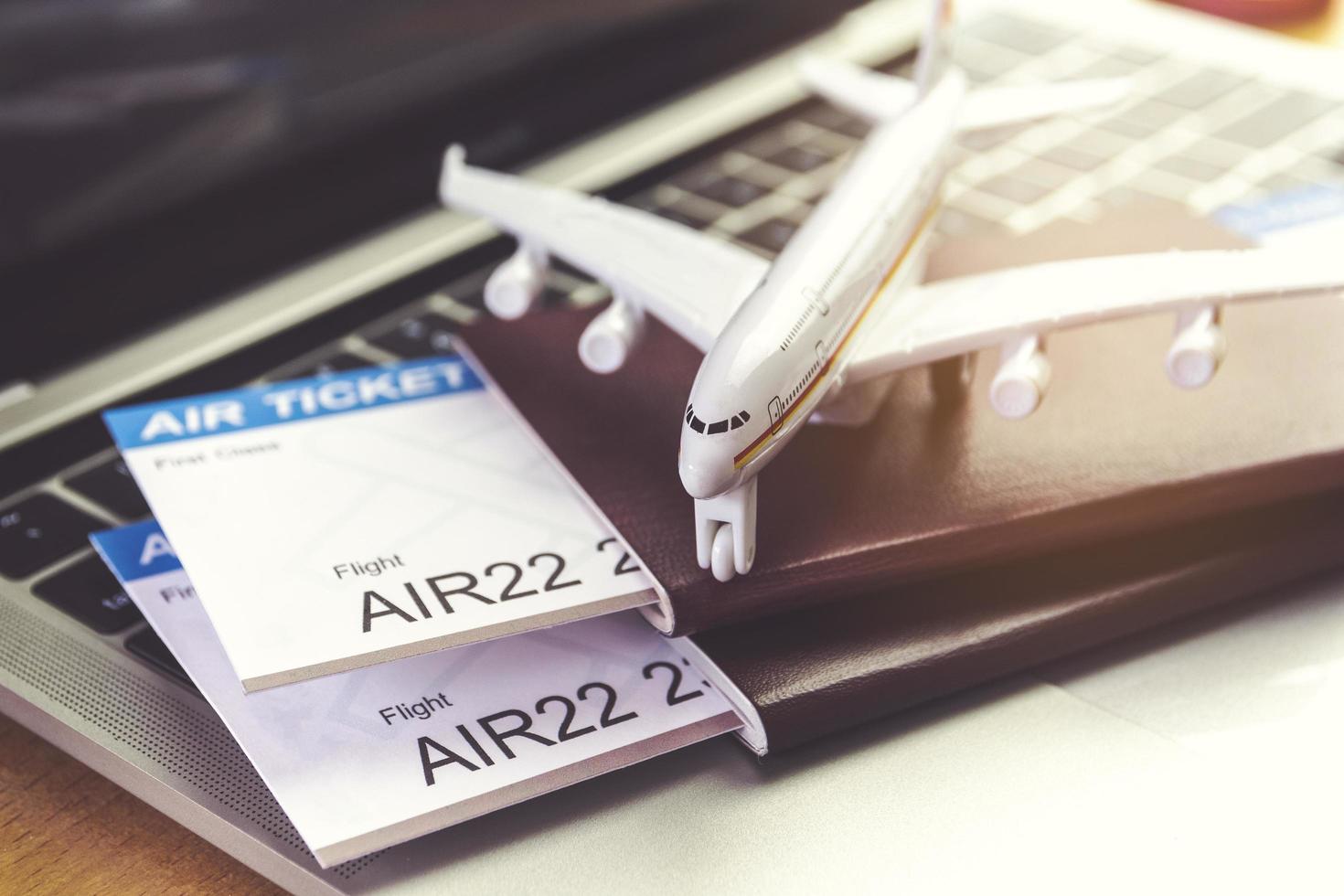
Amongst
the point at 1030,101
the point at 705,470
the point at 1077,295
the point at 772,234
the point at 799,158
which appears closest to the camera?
the point at 705,470

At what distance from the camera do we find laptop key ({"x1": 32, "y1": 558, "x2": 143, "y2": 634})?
61 cm

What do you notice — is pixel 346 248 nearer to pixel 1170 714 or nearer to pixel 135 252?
pixel 135 252

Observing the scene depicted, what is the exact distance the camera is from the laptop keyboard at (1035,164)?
0.91 meters

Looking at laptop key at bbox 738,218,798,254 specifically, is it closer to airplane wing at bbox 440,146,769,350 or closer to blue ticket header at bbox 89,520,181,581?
airplane wing at bbox 440,146,769,350

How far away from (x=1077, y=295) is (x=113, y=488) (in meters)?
0.55

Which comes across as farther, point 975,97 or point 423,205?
point 423,205

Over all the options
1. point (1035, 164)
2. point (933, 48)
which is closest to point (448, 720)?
point (933, 48)

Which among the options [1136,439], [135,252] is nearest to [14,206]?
[135,252]

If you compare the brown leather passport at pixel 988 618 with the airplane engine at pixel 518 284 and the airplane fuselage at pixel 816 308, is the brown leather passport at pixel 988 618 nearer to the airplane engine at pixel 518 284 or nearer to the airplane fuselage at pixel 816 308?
the airplane fuselage at pixel 816 308

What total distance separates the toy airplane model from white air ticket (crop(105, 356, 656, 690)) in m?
0.07

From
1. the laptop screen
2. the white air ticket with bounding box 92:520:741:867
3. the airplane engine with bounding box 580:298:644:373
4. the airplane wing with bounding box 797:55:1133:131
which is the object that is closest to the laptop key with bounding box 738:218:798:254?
the airplane wing with bounding box 797:55:1133:131

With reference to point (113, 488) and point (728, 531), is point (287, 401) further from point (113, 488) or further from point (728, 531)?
point (728, 531)

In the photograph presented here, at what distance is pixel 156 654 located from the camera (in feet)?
1.92

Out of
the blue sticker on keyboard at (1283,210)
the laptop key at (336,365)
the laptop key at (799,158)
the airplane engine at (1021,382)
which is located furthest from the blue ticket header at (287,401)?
the blue sticker on keyboard at (1283,210)
